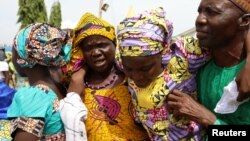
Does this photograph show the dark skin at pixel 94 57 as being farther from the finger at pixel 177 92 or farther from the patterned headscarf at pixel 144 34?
the finger at pixel 177 92

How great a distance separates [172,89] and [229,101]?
0.39m

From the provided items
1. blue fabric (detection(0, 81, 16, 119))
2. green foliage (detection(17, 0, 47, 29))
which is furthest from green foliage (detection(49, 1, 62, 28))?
blue fabric (detection(0, 81, 16, 119))

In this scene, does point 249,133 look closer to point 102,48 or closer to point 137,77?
point 137,77

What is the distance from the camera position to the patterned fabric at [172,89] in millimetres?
2402

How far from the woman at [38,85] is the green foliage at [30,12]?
2600 centimetres

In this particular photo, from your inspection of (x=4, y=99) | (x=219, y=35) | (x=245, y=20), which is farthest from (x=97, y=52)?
(x=4, y=99)

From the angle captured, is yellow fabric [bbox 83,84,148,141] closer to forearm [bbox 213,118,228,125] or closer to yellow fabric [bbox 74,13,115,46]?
yellow fabric [bbox 74,13,115,46]

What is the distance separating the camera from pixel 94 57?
108 inches

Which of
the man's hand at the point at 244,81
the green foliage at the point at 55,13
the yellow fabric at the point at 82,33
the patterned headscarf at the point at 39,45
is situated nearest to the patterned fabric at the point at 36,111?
the patterned headscarf at the point at 39,45

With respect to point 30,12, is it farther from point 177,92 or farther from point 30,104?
point 177,92

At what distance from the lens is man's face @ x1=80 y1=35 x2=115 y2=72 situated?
9.01ft

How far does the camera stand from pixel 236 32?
7.20ft

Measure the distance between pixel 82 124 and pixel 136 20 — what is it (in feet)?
2.38

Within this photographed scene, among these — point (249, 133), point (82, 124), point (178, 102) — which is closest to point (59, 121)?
point (82, 124)
